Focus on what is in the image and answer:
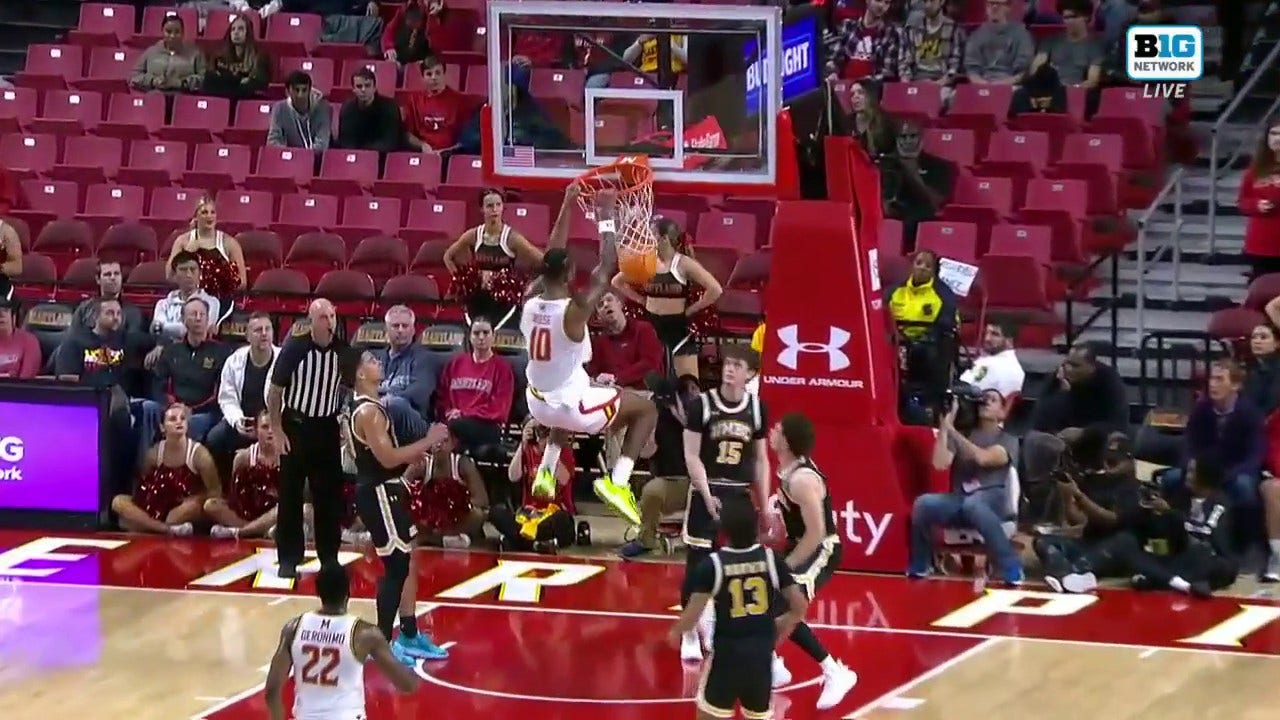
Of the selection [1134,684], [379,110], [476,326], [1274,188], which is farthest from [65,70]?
[1134,684]

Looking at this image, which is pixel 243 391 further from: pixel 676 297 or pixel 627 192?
pixel 627 192

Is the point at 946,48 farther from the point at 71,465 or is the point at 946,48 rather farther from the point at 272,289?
the point at 71,465

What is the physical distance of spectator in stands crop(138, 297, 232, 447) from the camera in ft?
51.4

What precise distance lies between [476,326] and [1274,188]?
605cm

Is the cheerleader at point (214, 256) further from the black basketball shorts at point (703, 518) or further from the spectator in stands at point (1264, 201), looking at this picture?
the spectator in stands at point (1264, 201)

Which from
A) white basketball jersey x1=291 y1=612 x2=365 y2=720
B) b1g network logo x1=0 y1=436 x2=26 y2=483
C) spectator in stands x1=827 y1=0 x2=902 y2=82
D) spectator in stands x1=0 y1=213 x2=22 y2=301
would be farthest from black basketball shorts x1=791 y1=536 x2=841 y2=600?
spectator in stands x1=827 y1=0 x2=902 y2=82

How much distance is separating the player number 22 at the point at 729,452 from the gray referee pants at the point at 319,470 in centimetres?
266

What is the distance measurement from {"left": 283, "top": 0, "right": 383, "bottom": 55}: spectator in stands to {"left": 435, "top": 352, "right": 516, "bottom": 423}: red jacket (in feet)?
22.0

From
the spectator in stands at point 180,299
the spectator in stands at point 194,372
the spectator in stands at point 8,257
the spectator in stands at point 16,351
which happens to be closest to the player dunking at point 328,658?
the spectator in stands at point 194,372

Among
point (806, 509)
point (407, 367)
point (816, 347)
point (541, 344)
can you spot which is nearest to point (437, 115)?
point (407, 367)

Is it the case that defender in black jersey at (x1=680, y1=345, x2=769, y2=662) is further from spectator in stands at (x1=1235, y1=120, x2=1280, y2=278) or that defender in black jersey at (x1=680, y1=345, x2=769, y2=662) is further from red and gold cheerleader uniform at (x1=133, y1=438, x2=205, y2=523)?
spectator in stands at (x1=1235, y1=120, x2=1280, y2=278)

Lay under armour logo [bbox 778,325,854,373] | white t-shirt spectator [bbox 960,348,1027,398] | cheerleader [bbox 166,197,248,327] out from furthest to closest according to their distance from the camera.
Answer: cheerleader [bbox 166,197,248,327]
white t-shirt spectator [bbox 960,348,1027,398]
under armour logo [bbox 778,325,854,373]

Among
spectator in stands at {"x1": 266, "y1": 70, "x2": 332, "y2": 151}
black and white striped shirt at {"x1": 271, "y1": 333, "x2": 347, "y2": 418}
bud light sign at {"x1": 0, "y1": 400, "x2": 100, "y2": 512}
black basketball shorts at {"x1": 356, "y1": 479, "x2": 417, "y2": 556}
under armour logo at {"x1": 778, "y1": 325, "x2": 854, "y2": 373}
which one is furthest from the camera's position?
spectator in stands at {"x1": 266, "y1": 70, "x2": 332, "y2": 151}

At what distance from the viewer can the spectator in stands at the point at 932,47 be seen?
19234 millimetres
